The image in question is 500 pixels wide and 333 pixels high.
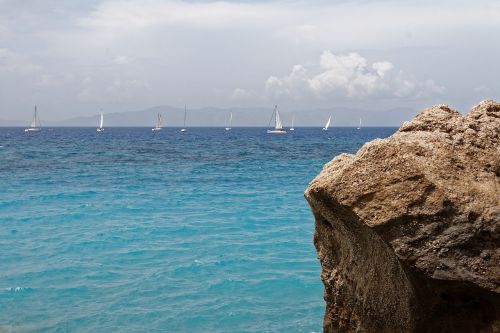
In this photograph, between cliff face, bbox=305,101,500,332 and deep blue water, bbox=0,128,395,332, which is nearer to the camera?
cliff face, bbox=305,101,500,332

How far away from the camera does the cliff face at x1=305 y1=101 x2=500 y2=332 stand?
13.6 ft

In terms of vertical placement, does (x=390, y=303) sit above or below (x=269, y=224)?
above

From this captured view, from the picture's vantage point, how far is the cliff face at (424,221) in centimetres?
414

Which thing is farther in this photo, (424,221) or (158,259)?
(158,259)

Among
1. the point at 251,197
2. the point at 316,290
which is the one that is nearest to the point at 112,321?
the point at 316,290

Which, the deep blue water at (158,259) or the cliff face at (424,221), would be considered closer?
the cliff face at (424,221)

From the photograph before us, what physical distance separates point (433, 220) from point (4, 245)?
47.6 feet

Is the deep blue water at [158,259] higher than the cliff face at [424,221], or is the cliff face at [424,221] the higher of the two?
the cliff face at [424,221]

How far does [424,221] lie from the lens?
13.6ft

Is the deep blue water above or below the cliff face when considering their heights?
below

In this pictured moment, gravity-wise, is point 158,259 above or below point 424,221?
below

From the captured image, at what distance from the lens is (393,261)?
4543 mm

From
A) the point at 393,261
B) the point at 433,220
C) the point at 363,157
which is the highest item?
the point at 363,157

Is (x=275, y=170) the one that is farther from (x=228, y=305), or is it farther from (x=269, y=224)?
(x=228, y=305)
